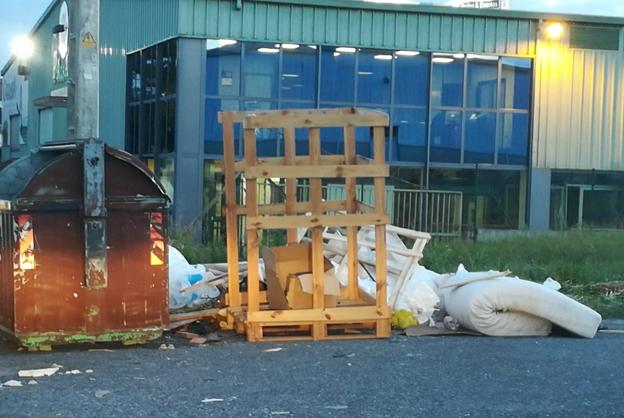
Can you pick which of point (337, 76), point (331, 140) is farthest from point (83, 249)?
point (337, 76)

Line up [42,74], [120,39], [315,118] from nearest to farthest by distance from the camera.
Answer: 1. [315,118]
2. [120,39]
3. [42,74]

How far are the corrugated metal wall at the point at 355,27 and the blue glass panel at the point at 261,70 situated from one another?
11.2 inches

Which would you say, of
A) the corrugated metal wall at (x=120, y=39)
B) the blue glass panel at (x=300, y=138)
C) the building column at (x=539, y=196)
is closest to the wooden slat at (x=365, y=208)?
the blue glass panel at (x=300, y=138)

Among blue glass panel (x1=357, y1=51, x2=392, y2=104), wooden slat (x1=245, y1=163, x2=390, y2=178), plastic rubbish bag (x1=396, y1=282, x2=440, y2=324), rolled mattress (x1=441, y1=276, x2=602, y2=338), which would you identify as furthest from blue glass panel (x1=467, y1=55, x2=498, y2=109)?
wooden slat (x1=245, y1=163, x2=390, y2=178)

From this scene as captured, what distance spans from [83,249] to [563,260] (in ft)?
27.6

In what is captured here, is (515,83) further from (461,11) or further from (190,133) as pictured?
(190,133)

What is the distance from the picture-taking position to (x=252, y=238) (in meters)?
7.59

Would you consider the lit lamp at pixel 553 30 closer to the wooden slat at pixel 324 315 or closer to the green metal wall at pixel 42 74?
the wooden slat at pixel 324 315

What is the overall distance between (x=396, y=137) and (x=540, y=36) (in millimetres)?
4522

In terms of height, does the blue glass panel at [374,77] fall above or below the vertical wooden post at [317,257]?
above

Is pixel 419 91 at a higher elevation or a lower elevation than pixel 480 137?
higher

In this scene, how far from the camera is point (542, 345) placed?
7.54m

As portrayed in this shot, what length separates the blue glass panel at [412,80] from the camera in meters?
20.4

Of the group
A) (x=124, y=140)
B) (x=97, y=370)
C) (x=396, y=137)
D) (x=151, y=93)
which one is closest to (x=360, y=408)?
(x=97, y=370)
